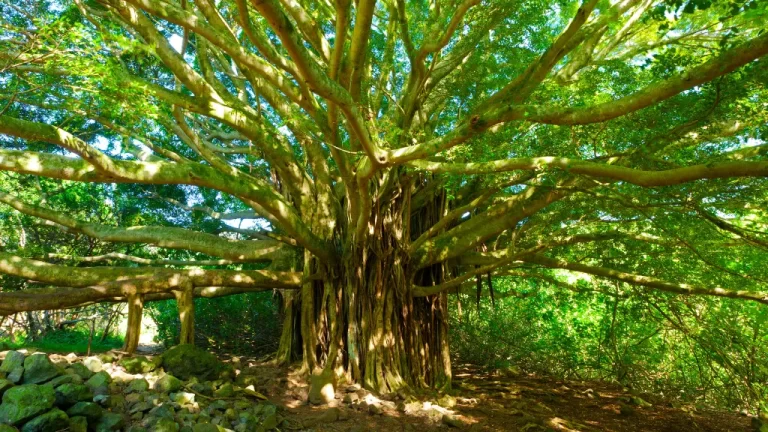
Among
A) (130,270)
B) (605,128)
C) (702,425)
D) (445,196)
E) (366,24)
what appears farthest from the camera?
(445,196)

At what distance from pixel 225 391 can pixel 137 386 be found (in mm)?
830

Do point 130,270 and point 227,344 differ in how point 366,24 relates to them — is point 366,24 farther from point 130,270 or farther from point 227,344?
point 227,344

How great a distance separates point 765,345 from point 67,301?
860 centimetres

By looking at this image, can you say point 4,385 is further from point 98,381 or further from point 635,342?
point 635,342

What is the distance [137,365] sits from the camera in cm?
456

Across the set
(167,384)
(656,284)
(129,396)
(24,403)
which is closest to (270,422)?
(167,384)

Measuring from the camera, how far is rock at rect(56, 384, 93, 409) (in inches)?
132

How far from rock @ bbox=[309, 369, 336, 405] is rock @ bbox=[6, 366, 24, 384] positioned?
2.60 m

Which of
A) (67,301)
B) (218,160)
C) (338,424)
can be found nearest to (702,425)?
(338,424)

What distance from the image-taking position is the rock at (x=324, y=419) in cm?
462

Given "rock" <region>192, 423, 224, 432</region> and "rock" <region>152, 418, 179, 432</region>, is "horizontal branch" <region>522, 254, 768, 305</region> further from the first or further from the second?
"rock" <region>152, 418, 179, 432</region>

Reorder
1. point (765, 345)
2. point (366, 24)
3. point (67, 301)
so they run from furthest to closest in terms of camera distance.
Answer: point (765, 345)
point (67, 301)
point (366, 24)

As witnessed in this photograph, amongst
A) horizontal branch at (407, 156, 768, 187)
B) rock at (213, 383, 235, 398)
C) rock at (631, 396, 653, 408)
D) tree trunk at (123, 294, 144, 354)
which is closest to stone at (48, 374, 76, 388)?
rock at (213, 383, 235, 398)

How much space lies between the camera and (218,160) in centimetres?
612
